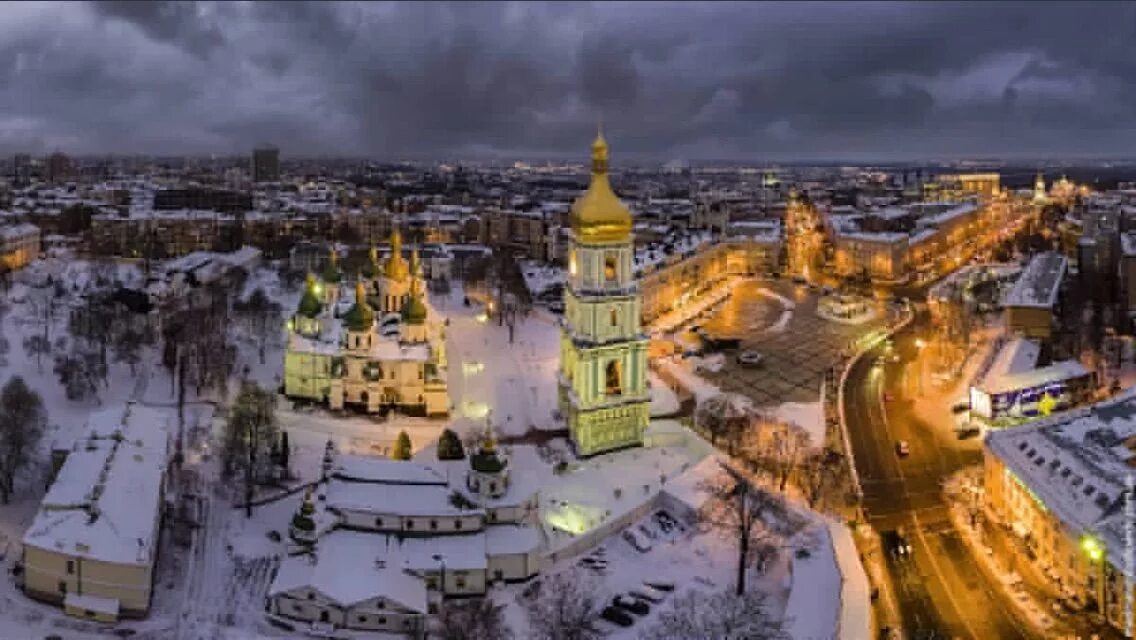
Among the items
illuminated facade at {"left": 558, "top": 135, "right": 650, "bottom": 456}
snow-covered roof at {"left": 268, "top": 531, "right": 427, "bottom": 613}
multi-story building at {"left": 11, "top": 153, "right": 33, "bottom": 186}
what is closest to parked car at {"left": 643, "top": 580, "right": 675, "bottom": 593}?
snow-covered roof at {"left": 268, "top": 531, "right": 427, "bottom": 613}

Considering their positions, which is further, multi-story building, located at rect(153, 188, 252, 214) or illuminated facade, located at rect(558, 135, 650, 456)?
multi-story building, located at rect(153, 188, 252, 214)

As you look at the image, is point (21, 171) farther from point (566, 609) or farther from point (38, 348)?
point (566, 609)

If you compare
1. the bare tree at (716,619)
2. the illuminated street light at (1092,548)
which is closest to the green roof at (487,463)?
the bare tree at (716,619)

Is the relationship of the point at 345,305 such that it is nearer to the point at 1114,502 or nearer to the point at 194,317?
the point at 194,317

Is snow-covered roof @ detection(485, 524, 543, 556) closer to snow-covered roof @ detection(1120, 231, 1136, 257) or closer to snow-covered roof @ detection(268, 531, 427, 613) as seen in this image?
snow-covered roof @ detection(268, 531, 427, 613)

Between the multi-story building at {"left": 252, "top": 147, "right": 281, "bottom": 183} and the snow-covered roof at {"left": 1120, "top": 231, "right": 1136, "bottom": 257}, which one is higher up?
the multi-story building at {"left": 252, "top": 147, "right": 281, "bottom": 183}

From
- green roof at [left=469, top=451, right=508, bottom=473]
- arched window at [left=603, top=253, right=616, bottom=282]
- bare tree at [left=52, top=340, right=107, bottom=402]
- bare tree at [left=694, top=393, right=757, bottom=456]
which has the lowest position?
bare tree at [left=694, top=393, right=757, bottom=456]

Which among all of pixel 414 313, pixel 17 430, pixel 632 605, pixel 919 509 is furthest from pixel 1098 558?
pixel 17 430
